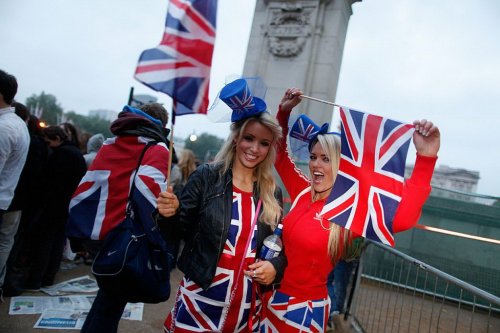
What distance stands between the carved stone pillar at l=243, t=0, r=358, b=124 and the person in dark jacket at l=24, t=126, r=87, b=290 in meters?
4.81

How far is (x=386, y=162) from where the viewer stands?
208 centimetres

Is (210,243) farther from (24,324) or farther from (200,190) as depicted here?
(24,324)

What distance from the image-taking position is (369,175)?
213cm

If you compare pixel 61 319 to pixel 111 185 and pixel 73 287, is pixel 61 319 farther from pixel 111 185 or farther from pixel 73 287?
pixel 111 185

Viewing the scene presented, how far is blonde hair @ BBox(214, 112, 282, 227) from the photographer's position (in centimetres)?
203

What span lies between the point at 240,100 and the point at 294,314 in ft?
4.54

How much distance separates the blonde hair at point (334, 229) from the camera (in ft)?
6.74

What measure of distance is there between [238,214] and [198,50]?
98cm

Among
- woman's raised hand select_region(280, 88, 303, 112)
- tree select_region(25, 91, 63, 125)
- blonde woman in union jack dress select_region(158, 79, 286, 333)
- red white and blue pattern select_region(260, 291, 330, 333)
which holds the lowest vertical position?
red white and blue pattern select_region(260, 291, 330, 333)

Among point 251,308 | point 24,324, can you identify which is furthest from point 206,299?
point 24,324

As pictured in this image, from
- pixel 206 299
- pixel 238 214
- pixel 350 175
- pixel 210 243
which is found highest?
pixel 350 175

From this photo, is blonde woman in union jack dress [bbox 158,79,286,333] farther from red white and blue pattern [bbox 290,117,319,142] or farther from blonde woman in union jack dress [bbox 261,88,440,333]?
red white and blue pattern [bbox 290,117,319,142]

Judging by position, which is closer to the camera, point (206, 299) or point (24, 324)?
point (206, 299)

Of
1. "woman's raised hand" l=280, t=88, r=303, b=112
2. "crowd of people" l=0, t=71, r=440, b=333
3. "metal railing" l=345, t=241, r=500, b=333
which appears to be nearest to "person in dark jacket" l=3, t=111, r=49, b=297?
"crowd of people" l=0, t=71, r=440, b=333
